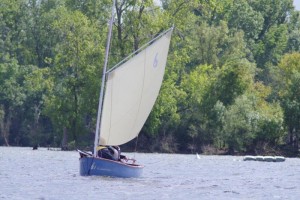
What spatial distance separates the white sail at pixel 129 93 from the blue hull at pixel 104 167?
2.89 feet

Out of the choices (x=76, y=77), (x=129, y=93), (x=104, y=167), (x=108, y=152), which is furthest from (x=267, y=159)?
(x=104, y=167)

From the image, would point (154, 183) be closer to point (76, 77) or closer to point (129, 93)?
point (129, 93)

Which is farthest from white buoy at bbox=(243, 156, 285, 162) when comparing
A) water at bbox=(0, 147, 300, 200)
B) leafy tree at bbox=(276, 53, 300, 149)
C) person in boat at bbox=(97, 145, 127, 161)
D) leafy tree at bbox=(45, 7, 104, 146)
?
person in boat at bbox=(97, 145, 127, 161)

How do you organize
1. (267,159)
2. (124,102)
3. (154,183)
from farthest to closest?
(267,159) < (124,102) < (154,183)

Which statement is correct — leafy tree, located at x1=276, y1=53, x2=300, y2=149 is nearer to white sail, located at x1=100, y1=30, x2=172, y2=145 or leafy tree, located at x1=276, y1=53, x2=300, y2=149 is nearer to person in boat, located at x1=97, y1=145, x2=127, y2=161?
white sail, located at x1=100, y1=30, x2=172, y2=145

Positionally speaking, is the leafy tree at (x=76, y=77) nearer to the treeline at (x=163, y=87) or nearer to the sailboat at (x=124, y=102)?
the treeline at (x=163, y=87)

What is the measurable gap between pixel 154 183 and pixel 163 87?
46114 millimetres

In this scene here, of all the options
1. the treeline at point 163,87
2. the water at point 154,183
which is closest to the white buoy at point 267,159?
the treeline at point 163,87

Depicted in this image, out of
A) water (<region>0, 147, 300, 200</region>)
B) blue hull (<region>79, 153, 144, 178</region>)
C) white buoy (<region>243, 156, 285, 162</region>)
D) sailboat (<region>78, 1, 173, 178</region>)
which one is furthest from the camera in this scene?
white buoy (<region>243, 156, 285, 162</region>)

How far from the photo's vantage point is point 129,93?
47.6m

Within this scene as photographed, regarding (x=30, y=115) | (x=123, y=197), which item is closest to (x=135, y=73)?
(x=123, y=197)

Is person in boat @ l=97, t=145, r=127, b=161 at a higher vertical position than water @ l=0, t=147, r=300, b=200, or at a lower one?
higher

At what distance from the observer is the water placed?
40.0 meters

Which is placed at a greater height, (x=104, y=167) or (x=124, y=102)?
(x=124, y=102)
